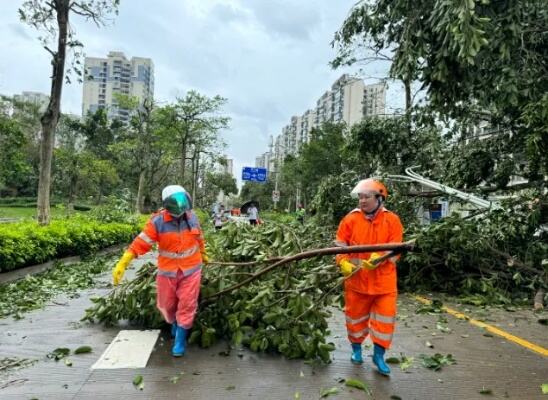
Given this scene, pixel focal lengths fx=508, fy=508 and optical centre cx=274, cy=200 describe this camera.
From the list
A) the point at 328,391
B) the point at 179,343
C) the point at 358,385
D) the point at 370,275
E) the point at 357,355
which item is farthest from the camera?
the point at 179,343

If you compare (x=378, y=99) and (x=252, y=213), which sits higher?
(x=378, y=99)

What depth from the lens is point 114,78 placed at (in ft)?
185

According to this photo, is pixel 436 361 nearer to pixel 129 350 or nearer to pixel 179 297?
Result: pixel 179 297

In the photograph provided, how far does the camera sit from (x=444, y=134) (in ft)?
40.9

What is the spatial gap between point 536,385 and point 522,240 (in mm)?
4347

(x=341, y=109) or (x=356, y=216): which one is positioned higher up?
(x=341, y=109)

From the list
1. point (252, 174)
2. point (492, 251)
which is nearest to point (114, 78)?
point (252, 174)

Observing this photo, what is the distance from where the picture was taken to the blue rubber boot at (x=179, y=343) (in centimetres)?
477

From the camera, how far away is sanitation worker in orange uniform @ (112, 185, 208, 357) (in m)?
4.92

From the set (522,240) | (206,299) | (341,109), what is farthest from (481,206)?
(341,109)

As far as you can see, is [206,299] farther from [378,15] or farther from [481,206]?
[481,206]

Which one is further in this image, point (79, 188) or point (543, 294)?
point (79, 188)

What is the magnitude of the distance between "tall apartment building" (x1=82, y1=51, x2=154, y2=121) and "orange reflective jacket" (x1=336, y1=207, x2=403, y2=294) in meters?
44.4

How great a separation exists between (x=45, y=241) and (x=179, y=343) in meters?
6.39
